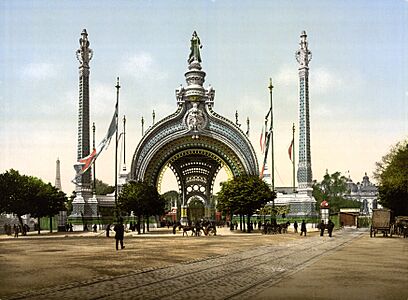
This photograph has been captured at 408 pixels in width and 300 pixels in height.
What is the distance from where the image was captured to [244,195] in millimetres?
61000

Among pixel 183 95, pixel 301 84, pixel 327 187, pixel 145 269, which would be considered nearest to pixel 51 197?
pixel 183 95

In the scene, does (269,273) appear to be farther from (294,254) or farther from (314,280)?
(294,254)

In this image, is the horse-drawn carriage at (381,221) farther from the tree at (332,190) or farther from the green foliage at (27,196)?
the tree at (332,190)

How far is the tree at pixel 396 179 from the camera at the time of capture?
49.3 m

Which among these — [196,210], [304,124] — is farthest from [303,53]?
[196,210]

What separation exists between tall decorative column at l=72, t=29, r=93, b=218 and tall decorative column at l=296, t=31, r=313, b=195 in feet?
89.9

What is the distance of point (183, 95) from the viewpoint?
82188 mm

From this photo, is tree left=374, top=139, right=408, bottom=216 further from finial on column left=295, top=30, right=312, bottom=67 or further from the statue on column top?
the statue on column top

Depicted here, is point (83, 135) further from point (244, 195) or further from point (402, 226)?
point (402, 226)

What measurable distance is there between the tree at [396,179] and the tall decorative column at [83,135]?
118ft

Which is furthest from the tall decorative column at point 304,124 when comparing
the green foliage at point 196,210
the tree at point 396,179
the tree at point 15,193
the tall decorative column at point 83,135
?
the green foliage at point 196,210

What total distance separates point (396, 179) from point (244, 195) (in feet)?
57.3

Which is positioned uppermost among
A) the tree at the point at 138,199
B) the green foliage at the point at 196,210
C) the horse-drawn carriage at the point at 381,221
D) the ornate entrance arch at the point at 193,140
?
the ornate entrance arch at the point at 193,140

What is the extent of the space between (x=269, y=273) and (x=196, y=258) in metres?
7.30
